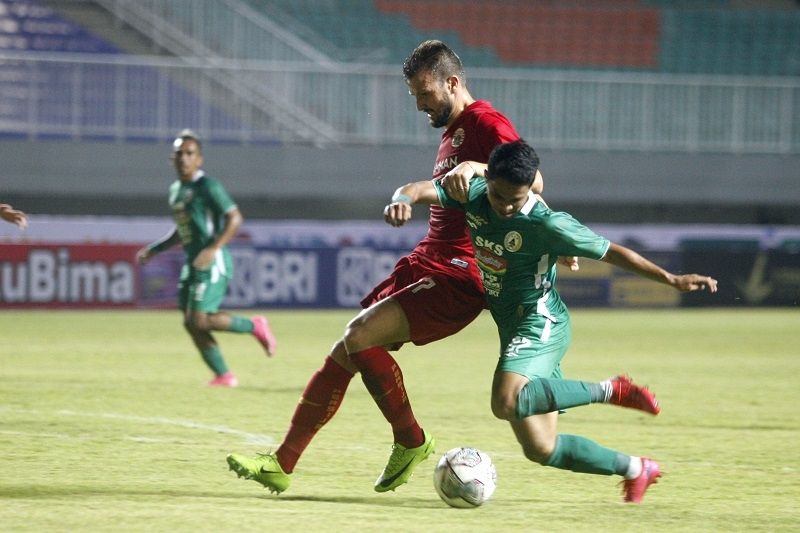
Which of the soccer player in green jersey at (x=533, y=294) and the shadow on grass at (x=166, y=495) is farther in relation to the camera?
the shadow on grass at (x=166, y=495)

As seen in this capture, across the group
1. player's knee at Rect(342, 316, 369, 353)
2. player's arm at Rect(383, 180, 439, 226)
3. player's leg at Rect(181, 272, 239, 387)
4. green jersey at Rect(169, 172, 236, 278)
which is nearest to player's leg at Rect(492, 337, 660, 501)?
player's knee at Rect(342, 316, 369, 353)

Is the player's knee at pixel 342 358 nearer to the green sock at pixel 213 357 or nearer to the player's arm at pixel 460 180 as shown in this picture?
the player's arm at pixel 460 180

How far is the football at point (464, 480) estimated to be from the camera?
574 centimetres

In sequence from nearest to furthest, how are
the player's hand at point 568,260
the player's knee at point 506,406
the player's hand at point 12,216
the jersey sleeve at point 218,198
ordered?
1. the player's knee at point 506,406
2. the player's hand at point 568,260
3. the player's hand at point 12,216
4. the jersey sleeve at point 218,198

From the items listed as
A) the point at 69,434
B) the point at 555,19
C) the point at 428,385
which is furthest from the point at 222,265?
the point at 555,19

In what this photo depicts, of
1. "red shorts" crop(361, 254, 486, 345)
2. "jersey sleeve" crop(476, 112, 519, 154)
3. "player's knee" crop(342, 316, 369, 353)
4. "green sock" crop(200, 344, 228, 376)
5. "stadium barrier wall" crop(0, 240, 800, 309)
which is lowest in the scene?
"stadium barrier wall" crop(0, 240, 800, 309)

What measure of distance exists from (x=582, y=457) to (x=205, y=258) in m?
5.89

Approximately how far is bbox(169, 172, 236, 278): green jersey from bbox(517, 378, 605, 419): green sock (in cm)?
618

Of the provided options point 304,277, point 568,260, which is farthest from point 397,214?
point 304,277

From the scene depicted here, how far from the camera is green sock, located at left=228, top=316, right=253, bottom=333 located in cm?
1141

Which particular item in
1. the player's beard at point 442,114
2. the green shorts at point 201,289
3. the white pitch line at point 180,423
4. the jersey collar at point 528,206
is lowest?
the white pitch line at point 180,423

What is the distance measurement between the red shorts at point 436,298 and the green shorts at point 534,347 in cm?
31

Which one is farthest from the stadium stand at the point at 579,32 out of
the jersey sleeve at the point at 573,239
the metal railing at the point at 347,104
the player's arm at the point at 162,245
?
the jersey sleeve at the point at 573,239

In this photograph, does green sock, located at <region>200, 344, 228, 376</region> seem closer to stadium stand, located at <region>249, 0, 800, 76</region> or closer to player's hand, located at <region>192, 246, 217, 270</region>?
player's hand, located at <region>192, 246, 217, 270</region>
